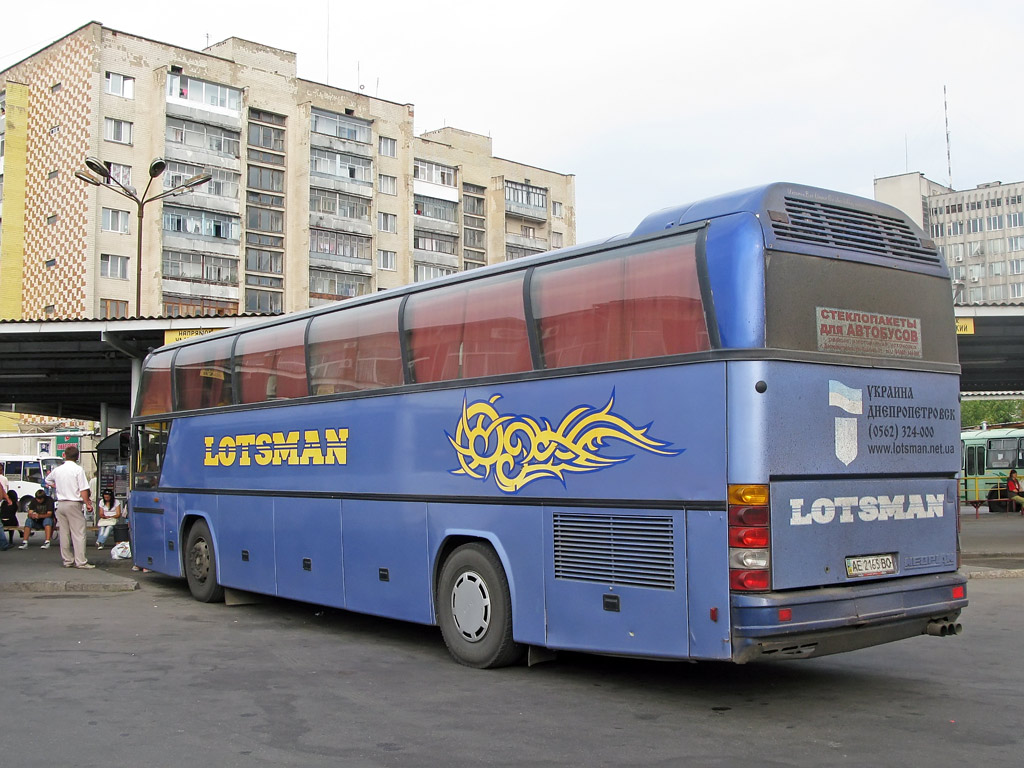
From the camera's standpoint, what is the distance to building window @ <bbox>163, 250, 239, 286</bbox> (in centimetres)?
6425

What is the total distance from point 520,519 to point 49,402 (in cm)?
3259

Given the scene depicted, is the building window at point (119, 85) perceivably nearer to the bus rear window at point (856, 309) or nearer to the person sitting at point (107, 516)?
the person sitting at point (107, 516)

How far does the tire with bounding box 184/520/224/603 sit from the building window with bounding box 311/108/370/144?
63.0 metres

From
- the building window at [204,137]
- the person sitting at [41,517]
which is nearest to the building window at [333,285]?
the building window at [204,137]

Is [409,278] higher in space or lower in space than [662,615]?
higher

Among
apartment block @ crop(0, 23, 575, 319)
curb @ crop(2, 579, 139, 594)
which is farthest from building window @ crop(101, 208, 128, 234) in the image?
curb @ crop(2, 579, 139, 594)

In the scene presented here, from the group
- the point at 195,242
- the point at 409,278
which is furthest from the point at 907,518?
the point at 409,278

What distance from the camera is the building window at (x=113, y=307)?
60.3 metres

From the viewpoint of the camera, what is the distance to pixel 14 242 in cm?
6488

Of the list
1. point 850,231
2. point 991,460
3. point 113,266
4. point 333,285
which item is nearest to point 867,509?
point 850,231

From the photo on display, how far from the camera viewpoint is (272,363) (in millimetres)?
12609

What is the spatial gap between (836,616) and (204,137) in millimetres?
65130

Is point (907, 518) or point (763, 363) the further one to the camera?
point (907, 518)

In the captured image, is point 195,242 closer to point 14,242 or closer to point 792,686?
point 14,242
